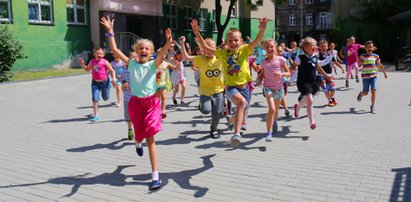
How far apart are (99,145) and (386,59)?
3465cm

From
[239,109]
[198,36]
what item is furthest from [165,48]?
[239,109]

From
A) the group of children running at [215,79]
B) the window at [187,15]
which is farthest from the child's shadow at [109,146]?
the window at [187,15]

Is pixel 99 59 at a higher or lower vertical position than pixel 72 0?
lower

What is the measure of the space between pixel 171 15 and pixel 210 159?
2979 centimetres

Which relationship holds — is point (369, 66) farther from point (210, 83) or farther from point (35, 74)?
point (35, 74)

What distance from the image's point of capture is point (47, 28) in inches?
939

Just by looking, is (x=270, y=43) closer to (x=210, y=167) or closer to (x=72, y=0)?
(x=210, y=167)

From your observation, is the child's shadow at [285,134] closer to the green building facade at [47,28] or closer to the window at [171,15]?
the green building facade at [47,28]

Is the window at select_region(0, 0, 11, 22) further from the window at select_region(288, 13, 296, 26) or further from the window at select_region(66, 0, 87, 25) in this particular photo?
the window at select_region(288, 13, 296, 26)

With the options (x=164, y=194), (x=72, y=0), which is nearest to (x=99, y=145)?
(x=164, y=194)

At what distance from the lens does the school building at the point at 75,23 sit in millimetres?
22328

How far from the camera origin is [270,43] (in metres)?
6.99

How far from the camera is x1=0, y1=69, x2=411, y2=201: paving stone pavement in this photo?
460cm

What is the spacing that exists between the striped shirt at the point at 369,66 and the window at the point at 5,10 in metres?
18.3
